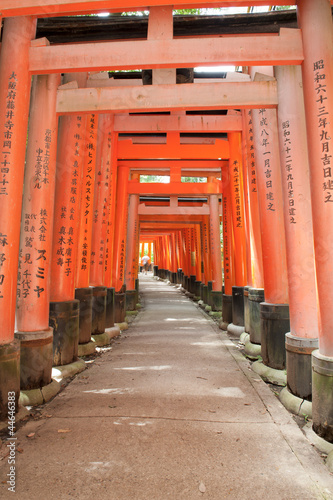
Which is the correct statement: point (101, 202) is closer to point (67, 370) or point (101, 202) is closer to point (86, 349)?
point (86, 349)

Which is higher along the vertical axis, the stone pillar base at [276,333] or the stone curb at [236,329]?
the stone pillar base at [276,333]

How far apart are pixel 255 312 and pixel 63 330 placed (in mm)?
2790

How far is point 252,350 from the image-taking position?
193 inches

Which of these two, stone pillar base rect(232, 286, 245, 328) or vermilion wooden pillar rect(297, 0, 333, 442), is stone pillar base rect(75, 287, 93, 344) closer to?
stone pillar base rect(232, 286, 245, 328)

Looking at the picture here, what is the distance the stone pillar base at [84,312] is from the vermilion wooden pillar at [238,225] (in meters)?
3.04

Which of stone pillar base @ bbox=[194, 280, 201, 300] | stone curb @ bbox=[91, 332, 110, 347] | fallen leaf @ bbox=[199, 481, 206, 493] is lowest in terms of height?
fallen leaf @ bbox=[199, 481, 206, 493]

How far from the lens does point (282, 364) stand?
390 cm

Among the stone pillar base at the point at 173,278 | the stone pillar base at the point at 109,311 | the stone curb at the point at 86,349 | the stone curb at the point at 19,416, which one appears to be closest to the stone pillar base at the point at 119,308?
the stone pillar base at the point at 109,311

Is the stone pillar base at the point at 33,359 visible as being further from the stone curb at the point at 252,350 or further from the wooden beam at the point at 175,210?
the wooden beam at the point at 175,210

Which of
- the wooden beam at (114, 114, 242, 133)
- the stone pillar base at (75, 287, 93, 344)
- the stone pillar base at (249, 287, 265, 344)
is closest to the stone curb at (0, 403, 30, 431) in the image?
the stone pillar base at (75, 287, 93, 344)

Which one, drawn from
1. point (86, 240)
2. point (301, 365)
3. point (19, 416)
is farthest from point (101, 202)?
point (301, 365)

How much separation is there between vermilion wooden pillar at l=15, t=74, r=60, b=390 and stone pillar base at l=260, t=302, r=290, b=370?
251 cm

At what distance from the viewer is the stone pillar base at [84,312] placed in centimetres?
491

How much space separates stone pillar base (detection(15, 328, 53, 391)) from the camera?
3.21 m
